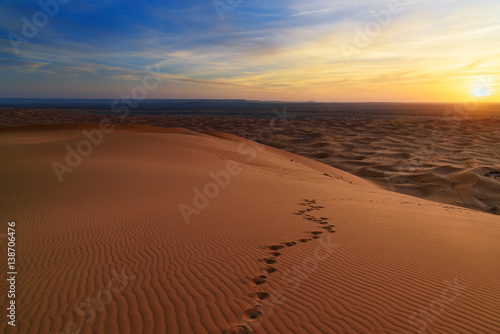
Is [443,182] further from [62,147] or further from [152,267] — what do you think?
[62,147]

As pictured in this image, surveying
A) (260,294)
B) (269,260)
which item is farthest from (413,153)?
(260,294)

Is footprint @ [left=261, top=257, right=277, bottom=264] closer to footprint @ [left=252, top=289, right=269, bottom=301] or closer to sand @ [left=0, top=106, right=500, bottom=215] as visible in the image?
footprint @ [left=252, top=289, right=269, bottom=301]

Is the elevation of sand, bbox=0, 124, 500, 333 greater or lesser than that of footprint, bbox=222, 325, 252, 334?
lesser

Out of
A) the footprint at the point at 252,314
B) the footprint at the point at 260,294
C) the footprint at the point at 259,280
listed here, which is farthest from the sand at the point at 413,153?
the footprint at the point at 252,314

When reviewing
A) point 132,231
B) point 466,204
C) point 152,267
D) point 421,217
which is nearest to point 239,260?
point 152,267

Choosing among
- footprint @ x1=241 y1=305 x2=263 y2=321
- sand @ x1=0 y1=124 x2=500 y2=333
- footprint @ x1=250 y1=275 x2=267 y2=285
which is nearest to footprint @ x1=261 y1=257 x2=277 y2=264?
sand @ x1=0 y1=124 x2=500 y2=333

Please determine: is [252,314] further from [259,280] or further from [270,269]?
[270,269]

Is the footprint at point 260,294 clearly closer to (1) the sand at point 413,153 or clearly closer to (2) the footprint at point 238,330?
(2) the footprint at point 238,330
